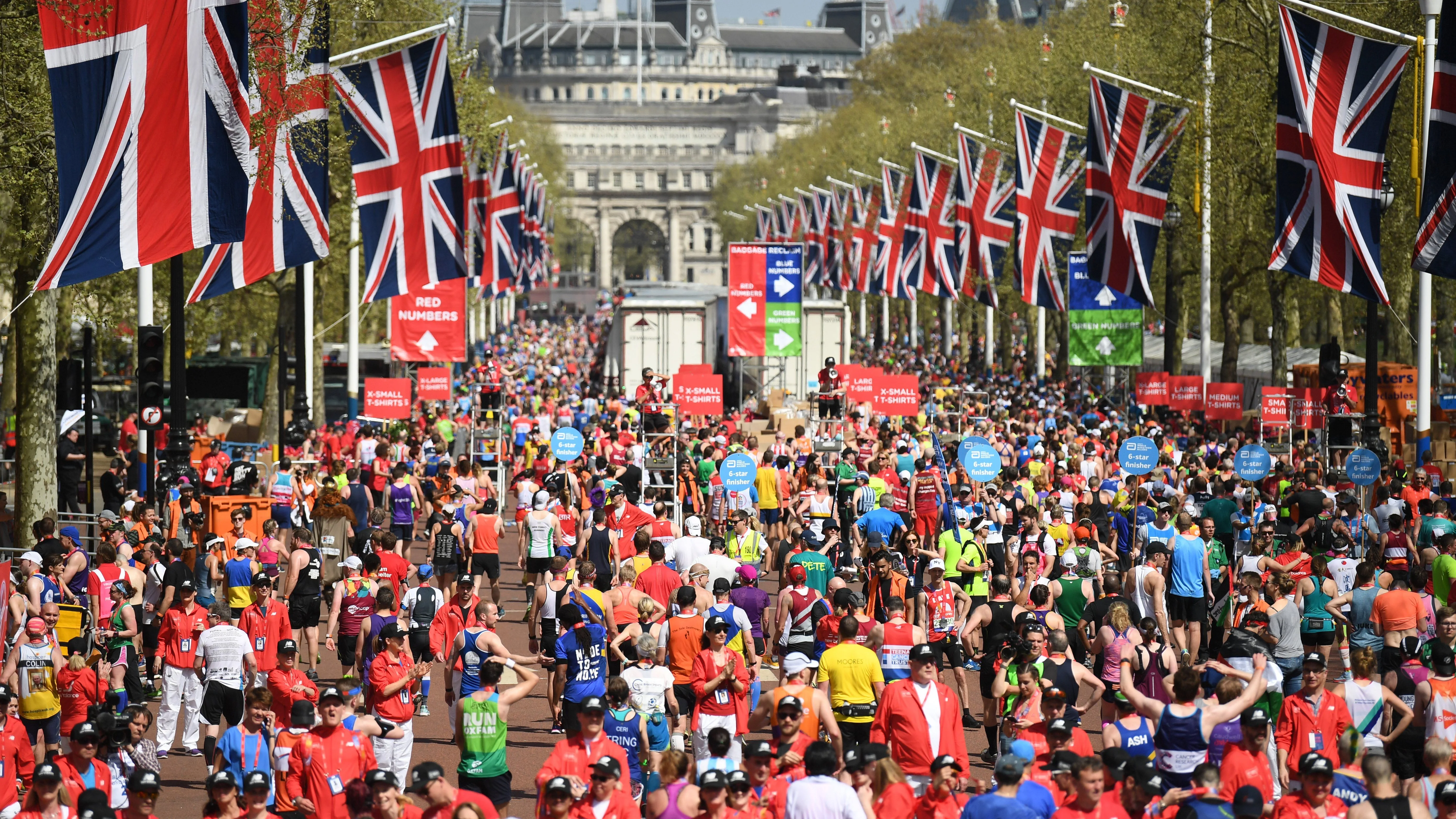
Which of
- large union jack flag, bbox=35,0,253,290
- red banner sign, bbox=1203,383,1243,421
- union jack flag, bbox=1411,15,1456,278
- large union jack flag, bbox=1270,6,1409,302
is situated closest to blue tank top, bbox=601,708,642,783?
large union jack flag, bbox=35,0,253,290

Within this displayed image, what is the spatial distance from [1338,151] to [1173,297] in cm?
2104

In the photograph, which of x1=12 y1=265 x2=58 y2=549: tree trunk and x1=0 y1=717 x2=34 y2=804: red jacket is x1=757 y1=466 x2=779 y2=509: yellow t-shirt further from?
x1=0 y1=717 x2=34 y2=804: red jacket

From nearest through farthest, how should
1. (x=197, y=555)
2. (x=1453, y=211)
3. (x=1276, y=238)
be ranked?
(x=1453, y=211) → (x=197, y=555) → (x=1276, y=238)

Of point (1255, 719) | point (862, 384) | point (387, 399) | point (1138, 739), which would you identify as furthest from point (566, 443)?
point (1255, 719)

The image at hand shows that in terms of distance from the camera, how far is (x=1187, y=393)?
33.7 m

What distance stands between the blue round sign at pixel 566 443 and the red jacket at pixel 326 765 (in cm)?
1397

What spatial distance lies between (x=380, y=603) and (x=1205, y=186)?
83.8 feet

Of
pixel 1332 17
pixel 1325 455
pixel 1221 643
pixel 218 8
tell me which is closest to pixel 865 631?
pixel 1221 643

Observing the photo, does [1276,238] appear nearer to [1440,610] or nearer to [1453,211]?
[1453,211]

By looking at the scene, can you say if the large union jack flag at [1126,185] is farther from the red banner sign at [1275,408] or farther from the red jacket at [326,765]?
the red jacket at [326,765]

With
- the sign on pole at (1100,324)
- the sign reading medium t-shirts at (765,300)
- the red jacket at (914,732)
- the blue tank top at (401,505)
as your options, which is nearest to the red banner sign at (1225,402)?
the sign on pole at (1100,324)

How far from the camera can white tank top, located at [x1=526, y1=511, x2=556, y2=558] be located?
1858 cm

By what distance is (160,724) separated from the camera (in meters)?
13.9

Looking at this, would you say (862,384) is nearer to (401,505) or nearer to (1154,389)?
(1154,389)
